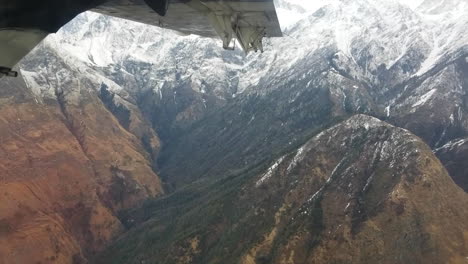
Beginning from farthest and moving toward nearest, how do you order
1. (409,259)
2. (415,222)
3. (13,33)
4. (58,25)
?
1. (415,222)
2. (409,259)
3. (58,25)
4. (13,33)

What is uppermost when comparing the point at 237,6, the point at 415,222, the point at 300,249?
the point at 237,6

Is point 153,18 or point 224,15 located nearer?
point 224,15

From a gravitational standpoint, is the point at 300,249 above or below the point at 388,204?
below

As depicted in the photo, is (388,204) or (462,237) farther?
(388,204)

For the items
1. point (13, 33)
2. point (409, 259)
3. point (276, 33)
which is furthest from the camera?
point (409, 259)

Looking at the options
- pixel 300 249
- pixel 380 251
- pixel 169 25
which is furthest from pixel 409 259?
pixel 169 25

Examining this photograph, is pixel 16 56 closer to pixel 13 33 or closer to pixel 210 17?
pixel 13 33

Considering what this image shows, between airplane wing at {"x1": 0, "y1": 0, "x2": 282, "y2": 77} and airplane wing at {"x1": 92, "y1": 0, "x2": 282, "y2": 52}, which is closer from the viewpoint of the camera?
airplane wing at {"x1": 0, "y1": 0, "x2": 282, "y2": 77}

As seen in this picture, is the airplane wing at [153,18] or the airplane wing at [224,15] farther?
the airplane wing at [224,15]
